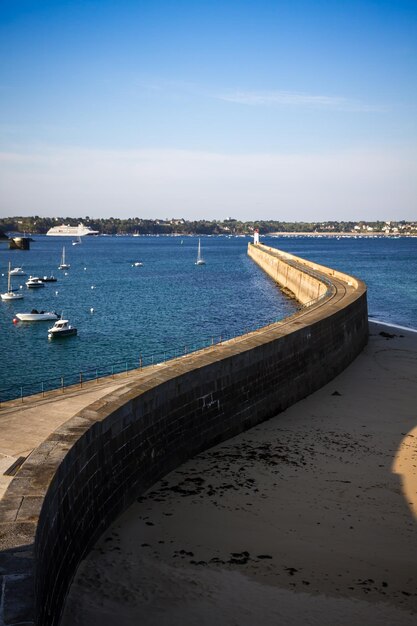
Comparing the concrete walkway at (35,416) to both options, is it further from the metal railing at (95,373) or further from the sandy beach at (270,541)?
the sandy beach at (270,541)

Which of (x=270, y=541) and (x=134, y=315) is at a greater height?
(x=270, y=541)

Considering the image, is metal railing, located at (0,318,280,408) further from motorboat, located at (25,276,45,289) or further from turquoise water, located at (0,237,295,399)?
motorboat, located at (25,276,45,289)

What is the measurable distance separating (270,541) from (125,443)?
344 cm

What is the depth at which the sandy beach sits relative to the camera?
10.3 metres

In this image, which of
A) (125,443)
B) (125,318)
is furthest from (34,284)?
(125,443)

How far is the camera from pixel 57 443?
10.8 m

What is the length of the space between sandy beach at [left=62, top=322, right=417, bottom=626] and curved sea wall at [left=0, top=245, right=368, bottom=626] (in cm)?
55

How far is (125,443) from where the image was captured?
42.8 ft

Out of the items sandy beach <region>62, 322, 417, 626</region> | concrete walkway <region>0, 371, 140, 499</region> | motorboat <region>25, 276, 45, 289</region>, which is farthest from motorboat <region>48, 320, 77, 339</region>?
motorboat <region>25, 276, 45, 289</region>

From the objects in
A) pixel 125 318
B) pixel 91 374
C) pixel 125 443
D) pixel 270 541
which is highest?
pixel 125 443

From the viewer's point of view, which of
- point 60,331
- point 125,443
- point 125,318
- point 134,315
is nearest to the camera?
point 125,443

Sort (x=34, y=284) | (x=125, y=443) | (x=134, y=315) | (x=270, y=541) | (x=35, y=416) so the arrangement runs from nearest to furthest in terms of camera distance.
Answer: (x=270, y=541) → (x=125, y=443) → (x=35, y=416) → (x=134, y=315) → (x=34, y=284)

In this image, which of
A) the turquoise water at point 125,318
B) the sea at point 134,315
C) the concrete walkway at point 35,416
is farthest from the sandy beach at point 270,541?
the turquoise water at point 125,318

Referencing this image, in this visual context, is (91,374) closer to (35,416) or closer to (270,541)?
(35,416)
